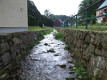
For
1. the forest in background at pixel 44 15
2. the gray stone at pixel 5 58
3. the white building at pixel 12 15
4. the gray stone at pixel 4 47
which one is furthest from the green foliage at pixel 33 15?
the gray stone at pixel 5 58

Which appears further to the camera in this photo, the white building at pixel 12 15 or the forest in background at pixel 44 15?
the forest in background at pixel 44 15

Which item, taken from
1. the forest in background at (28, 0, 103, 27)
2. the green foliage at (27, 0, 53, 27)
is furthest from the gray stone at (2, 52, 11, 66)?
the green foliage at (27, 0, 53, 27)

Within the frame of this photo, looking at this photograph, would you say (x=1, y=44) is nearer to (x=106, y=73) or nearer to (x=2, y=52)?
(x=2, y=52)

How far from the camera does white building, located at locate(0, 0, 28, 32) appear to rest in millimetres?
6418

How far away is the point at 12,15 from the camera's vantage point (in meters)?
7.29

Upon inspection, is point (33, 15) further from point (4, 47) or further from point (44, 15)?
point (4, 47)

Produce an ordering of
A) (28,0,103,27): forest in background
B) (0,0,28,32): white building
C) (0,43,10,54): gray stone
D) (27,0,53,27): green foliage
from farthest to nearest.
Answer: (27,0,53,27): green foliage, (28,0,103,27): forest in background, (0,0,28,32): white building, (0,43,10,54): gray stone

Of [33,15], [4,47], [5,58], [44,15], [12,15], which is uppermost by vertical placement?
[44,15]

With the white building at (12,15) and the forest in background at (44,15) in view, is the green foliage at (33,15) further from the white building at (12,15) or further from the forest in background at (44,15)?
the white building at (12,15)

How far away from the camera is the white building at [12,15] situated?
6.42m

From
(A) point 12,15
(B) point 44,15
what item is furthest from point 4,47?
(B) point 44,15

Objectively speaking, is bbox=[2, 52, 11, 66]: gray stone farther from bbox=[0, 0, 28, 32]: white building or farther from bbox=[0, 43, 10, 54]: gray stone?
bbox=[0, 0, 28, 32]: white building

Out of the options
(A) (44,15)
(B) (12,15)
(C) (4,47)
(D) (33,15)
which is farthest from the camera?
(A) (44,15)

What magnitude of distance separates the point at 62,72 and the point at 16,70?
1.39 metres
